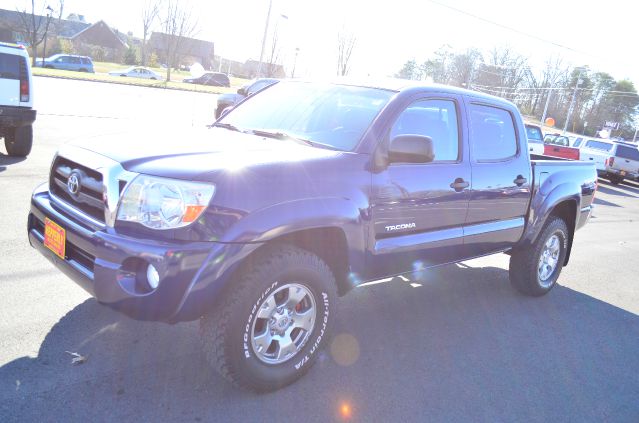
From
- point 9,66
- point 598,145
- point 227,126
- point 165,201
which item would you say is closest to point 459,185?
point 227,126

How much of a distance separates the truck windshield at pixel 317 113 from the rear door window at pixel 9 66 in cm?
585

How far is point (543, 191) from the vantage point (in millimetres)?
4898

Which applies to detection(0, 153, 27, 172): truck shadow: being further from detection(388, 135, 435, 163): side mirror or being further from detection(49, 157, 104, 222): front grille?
detection(388, 135, 435, 163): side mirror

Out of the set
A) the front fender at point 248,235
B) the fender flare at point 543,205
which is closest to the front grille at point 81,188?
the front fender at point 248,235

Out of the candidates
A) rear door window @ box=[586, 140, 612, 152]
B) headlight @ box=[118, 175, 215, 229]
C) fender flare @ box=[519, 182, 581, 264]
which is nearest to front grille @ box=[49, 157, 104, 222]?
headlight @ box=[118, 175, 215, 229]

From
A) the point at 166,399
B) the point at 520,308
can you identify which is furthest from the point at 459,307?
the point at 166,399

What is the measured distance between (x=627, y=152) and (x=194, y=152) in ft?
74.4

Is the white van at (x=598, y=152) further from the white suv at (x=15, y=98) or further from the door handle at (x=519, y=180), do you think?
the white suv at (x=15, y=98)

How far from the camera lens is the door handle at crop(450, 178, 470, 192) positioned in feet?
12.6

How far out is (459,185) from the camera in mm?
3873

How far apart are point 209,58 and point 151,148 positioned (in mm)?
88183

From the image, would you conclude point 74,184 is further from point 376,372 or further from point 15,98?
point 15,98

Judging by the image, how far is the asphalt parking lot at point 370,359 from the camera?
2812 mm

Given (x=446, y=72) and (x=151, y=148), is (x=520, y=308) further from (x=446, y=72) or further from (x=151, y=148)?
(x=446, y=72)
